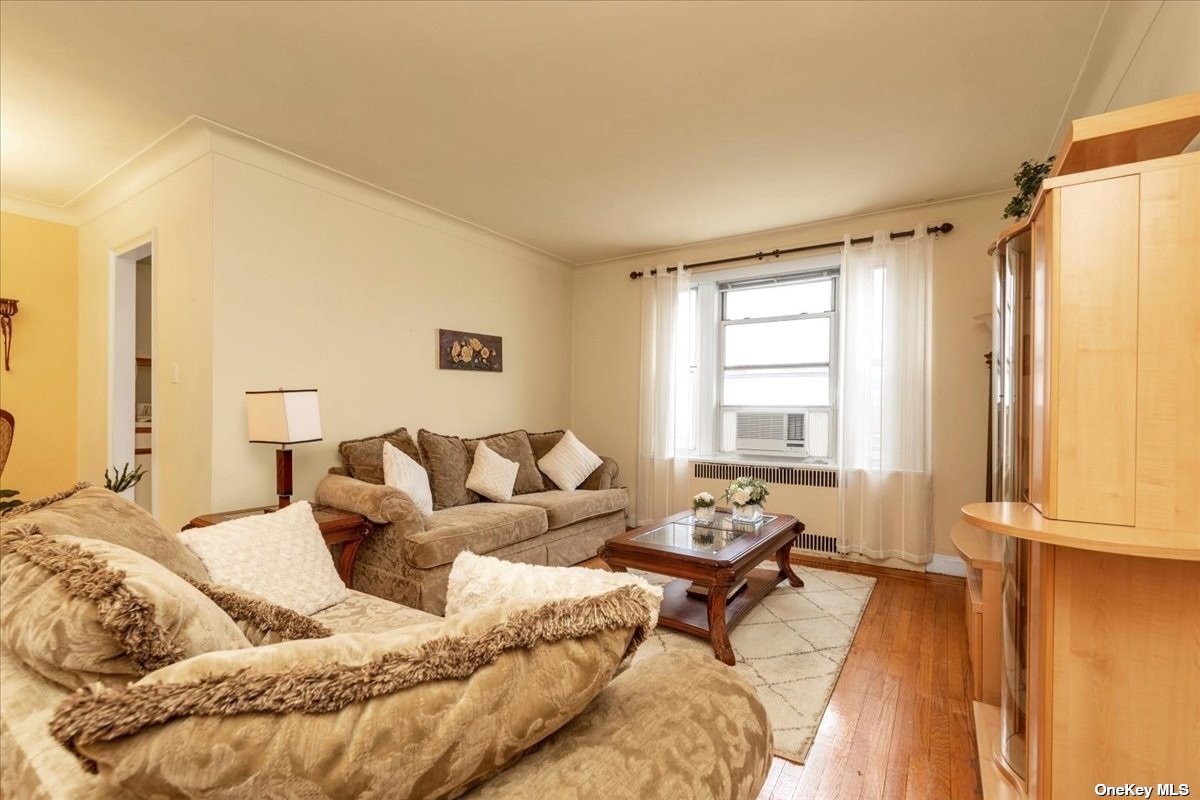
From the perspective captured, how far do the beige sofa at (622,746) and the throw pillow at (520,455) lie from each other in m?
3.28

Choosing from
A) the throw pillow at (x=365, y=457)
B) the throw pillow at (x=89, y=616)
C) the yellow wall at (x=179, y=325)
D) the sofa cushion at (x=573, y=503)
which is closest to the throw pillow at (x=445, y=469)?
the throw pillow at (x=365, y=457)

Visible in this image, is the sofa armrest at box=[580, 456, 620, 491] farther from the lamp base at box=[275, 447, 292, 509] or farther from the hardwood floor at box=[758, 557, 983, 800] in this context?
the lamp base at box=[275, 447, 292, 509]

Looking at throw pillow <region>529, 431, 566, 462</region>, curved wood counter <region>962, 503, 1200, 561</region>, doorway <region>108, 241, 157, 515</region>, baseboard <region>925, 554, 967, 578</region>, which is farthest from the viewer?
throw pillow <region>529, 431, 566, 462</region>

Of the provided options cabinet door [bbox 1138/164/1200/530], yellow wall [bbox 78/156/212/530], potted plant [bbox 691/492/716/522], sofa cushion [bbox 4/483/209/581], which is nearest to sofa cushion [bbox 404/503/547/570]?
potted plant [bbox 691/492/716/522]

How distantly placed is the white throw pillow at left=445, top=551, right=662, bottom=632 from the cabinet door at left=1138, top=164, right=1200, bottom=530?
110 centimetres

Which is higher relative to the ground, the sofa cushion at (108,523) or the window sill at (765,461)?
the sofa cushion at (108,523)

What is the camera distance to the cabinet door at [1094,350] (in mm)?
1145

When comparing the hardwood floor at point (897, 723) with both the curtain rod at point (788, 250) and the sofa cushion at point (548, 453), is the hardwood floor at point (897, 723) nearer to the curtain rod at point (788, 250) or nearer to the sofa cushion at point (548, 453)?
the sofa cushion at point (548, 453)

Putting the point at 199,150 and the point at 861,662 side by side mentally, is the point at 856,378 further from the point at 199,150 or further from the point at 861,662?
the point at 199,150

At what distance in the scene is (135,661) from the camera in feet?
2.41

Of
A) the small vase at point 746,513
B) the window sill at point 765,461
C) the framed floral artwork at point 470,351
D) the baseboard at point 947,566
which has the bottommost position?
the baseboard at point 947,566

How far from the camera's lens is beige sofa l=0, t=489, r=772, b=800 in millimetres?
687

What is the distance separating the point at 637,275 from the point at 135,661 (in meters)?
4.76

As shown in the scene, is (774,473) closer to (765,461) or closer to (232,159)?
(765,461)
